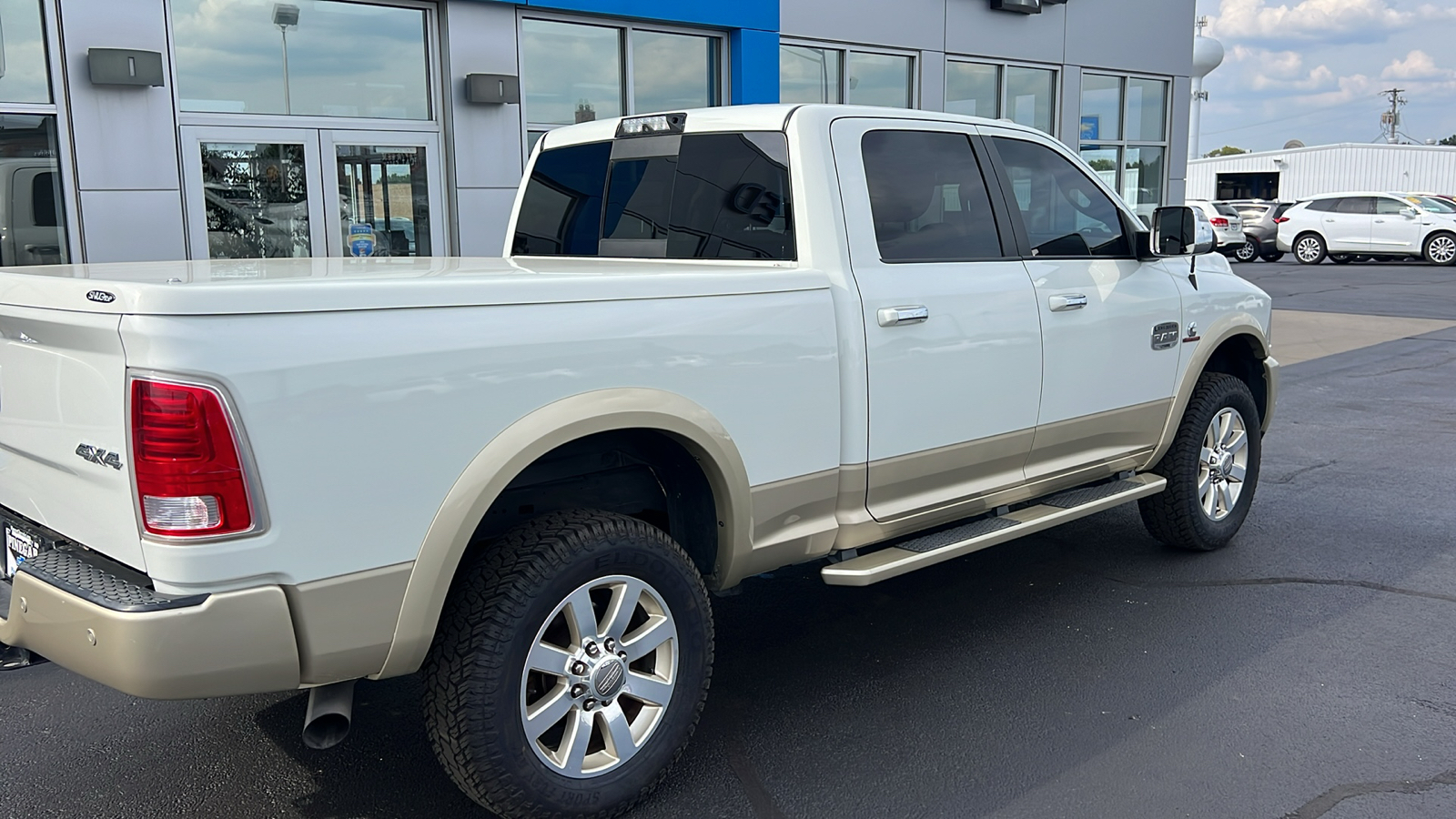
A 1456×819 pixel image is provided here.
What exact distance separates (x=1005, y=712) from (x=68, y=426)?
289 centimetres

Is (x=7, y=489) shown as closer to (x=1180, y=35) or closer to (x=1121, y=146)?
(x=1121, y=146)

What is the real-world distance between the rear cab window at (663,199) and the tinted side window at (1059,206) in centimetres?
113

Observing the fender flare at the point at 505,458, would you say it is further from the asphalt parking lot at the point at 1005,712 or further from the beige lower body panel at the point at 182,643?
the asphalt parking lot at the point at 1005,712

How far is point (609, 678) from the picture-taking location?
10.3 feet

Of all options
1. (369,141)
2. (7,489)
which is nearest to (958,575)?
(7,489)

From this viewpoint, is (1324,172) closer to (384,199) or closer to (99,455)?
(384,199)

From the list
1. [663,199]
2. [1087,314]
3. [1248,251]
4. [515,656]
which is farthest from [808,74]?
[1248,251]

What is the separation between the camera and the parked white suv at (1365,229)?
89.2 feet

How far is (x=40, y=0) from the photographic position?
8.54m

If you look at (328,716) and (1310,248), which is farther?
(1310,248)

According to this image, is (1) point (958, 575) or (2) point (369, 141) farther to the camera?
(2) point (369, 141)

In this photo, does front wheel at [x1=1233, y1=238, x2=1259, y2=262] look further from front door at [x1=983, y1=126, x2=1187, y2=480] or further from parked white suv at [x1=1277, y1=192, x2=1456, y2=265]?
front door at [x1=983, y1=126, x2=1187, y2=480]

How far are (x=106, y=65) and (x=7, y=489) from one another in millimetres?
6828

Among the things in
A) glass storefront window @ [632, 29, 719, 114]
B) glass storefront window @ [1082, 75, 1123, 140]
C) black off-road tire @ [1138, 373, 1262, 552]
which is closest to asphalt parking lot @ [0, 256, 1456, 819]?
black off-road tire @ [1138, 373, 1262, 552]
